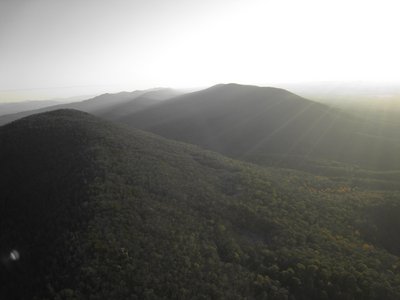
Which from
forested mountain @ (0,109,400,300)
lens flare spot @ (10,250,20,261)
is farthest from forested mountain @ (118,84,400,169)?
lens flare spot @ (10,250,20,261)

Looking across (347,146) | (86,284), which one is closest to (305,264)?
(86,284)

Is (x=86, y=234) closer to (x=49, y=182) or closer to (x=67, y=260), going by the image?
(x=67, y=260)

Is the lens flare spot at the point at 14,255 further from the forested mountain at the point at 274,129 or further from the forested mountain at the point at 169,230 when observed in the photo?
the forested mountain at the point at 274,129

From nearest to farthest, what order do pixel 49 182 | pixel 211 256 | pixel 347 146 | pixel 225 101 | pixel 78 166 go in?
pixel 211 256 → pixel 49 182 → pixel 78 166 → pixel 347 146 → pixel 225 101

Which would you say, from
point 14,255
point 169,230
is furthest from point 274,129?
point 14,255

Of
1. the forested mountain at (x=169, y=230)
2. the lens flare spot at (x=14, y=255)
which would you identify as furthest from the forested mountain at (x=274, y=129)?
the lens flare spot at (x=14, y=255)

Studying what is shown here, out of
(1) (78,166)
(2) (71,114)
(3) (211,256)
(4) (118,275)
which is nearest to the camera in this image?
(4) (118,275)

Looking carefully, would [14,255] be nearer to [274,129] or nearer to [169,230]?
[169,230]
